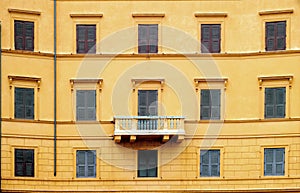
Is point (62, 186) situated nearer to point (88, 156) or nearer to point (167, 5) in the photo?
point (88, 156)

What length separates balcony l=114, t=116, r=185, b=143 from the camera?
57.4 m

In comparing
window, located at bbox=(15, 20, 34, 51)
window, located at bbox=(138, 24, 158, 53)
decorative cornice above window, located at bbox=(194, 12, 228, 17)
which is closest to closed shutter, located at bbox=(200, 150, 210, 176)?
window, located at bbox=(138, 24, 158, 53)

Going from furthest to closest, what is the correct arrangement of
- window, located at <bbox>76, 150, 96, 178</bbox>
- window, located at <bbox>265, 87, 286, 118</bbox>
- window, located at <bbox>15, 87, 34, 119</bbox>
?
window, located at <bbox>76, 150, 96, 178</bbox>, window, located at <bbox>265, 87, 286, 118</bbox>, window, located at <bbox>15, 87, 34, 119</bbox>

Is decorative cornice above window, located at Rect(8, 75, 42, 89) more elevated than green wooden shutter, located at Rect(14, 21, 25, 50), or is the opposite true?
green wooden shutter, located at Rect(14, 21, 25, 50)

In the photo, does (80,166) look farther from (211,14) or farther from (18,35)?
(211,14)

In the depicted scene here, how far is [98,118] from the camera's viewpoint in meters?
58.5

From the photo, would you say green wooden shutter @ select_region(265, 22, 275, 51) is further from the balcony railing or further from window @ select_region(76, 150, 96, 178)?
window @ select_region(76, 150, 96, 178)

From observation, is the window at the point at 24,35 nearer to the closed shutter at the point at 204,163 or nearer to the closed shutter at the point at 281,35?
the closed shutter at the point at 204,163

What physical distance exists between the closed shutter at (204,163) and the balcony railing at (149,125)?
1.75m

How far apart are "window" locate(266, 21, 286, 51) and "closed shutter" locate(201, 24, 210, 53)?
307 centimetres

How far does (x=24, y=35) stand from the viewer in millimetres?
58031

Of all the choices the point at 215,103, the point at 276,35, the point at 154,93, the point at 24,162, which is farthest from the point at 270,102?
the point at 24,162

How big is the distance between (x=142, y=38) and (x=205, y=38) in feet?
10.8

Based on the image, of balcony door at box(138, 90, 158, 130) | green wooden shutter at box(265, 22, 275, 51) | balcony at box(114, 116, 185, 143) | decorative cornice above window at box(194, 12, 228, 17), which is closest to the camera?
balcony at box(114, 116, 185, 143)
